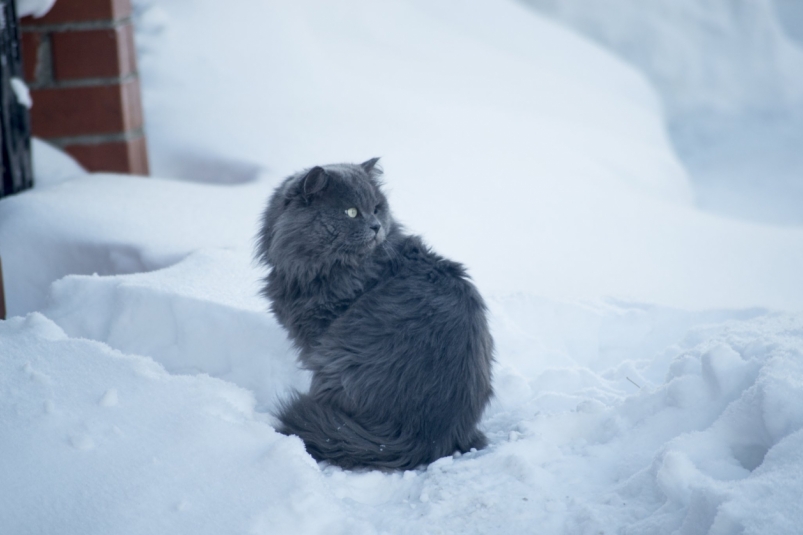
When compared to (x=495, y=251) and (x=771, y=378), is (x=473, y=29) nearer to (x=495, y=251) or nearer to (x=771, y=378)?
(x=495, y=251)

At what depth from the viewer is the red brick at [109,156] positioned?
10.4ft

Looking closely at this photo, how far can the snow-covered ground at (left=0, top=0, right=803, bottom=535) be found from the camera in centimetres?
131

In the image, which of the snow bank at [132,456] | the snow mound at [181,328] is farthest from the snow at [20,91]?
the snow bank at [132,456]

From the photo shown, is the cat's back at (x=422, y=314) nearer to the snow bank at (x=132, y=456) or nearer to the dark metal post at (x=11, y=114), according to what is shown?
the snow bank at (x=132, y=456)

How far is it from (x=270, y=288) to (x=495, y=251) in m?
1.21

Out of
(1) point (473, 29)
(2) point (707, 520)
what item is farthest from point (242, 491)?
(1) point (473, 29)

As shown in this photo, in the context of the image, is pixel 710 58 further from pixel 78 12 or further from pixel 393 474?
pixel 393 474

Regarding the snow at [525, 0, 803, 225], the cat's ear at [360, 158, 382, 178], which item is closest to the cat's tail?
the cat's ear at [360, 158, 382, 178]

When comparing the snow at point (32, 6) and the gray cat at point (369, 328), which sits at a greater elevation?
the snow at point (32, 6)

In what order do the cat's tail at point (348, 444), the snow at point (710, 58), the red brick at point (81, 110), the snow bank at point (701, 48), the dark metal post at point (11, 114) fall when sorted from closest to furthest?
the cat's tail at point (348, 444), the dark metal post at point (11, 114), the red brick at point (81, 110), the snow at point (710, 58), the snow bank at point (701, 48)

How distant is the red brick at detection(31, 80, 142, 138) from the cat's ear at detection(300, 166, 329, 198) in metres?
1.75

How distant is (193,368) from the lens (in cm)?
197

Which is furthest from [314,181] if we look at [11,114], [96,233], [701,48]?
[701,48]

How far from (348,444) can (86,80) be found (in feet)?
7.87
